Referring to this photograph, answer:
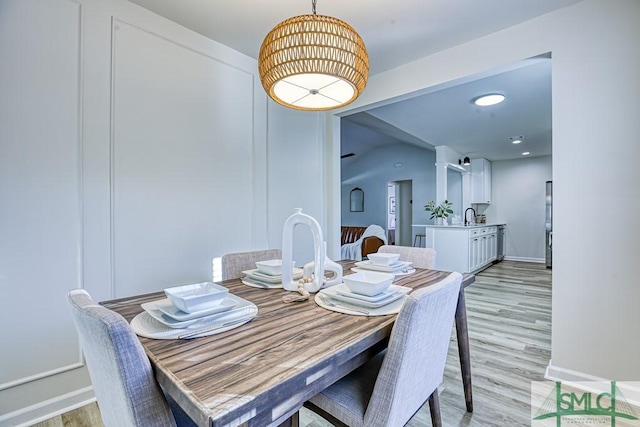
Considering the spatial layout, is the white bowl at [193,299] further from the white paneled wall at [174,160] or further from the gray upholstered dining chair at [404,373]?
the white paneled wall at [174,160]

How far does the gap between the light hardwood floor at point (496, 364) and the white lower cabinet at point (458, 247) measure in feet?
2.62

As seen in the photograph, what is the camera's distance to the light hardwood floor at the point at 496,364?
1634 mm

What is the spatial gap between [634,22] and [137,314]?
3.07m

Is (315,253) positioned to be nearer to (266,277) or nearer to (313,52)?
(266,277)

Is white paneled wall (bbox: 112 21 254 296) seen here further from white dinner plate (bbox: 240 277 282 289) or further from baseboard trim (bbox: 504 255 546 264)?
baseboard trim (bbox: 504 255 546 264)

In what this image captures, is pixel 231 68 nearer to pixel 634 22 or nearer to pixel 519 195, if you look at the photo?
pixel 634 22

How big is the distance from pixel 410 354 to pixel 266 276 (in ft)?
2.99

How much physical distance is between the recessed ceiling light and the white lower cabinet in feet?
6.98

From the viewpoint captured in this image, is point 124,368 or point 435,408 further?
point 435,408

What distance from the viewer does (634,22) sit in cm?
179

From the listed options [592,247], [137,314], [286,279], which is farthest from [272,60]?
[592,247]

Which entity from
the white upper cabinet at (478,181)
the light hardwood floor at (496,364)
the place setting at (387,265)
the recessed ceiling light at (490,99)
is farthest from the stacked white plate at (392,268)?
the white upper cabinet at (478,181)

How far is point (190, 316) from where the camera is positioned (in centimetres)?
100

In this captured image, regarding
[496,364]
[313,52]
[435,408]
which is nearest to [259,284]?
[435,408]
